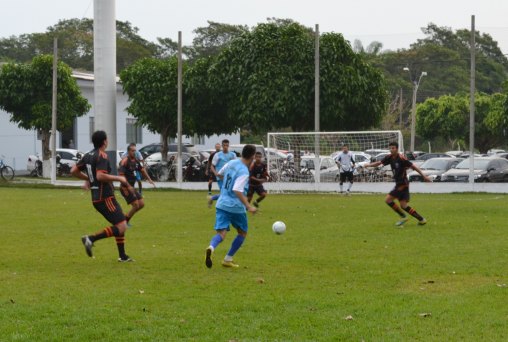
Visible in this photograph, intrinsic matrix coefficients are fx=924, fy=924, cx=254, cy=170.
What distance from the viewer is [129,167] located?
2027 cm

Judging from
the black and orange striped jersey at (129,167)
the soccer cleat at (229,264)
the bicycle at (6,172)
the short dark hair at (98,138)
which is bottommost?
the soccer cleat at (229,264)

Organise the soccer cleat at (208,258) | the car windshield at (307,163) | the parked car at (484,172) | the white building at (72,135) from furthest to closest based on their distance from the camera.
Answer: the white building at (72,135) → the parked car at (484,172) → the car windshield at (307,163) → the soccer cleat at (208,258)

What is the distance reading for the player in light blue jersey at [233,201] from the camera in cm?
1254

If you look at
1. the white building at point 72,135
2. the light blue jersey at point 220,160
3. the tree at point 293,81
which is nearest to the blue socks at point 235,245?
the light blue jersey at point 220,160

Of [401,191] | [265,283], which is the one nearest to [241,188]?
[265,283]

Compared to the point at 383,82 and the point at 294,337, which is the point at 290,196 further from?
the point at 294,337

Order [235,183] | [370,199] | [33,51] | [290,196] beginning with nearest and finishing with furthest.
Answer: [235,183] → [370,199] → [290,196] → [33,51]

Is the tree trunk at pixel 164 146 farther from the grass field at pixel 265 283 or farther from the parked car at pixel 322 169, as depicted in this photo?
the grass field at pixel 265 283

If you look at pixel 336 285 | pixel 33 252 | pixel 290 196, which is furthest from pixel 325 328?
pixel 290 196

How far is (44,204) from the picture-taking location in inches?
1076

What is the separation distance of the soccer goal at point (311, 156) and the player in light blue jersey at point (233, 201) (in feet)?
74.5

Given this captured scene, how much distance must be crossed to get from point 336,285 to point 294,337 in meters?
3.01

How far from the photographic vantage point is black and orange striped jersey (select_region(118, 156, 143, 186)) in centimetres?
2020

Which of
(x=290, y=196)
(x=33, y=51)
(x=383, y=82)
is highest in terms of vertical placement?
(x=33, y=51)
